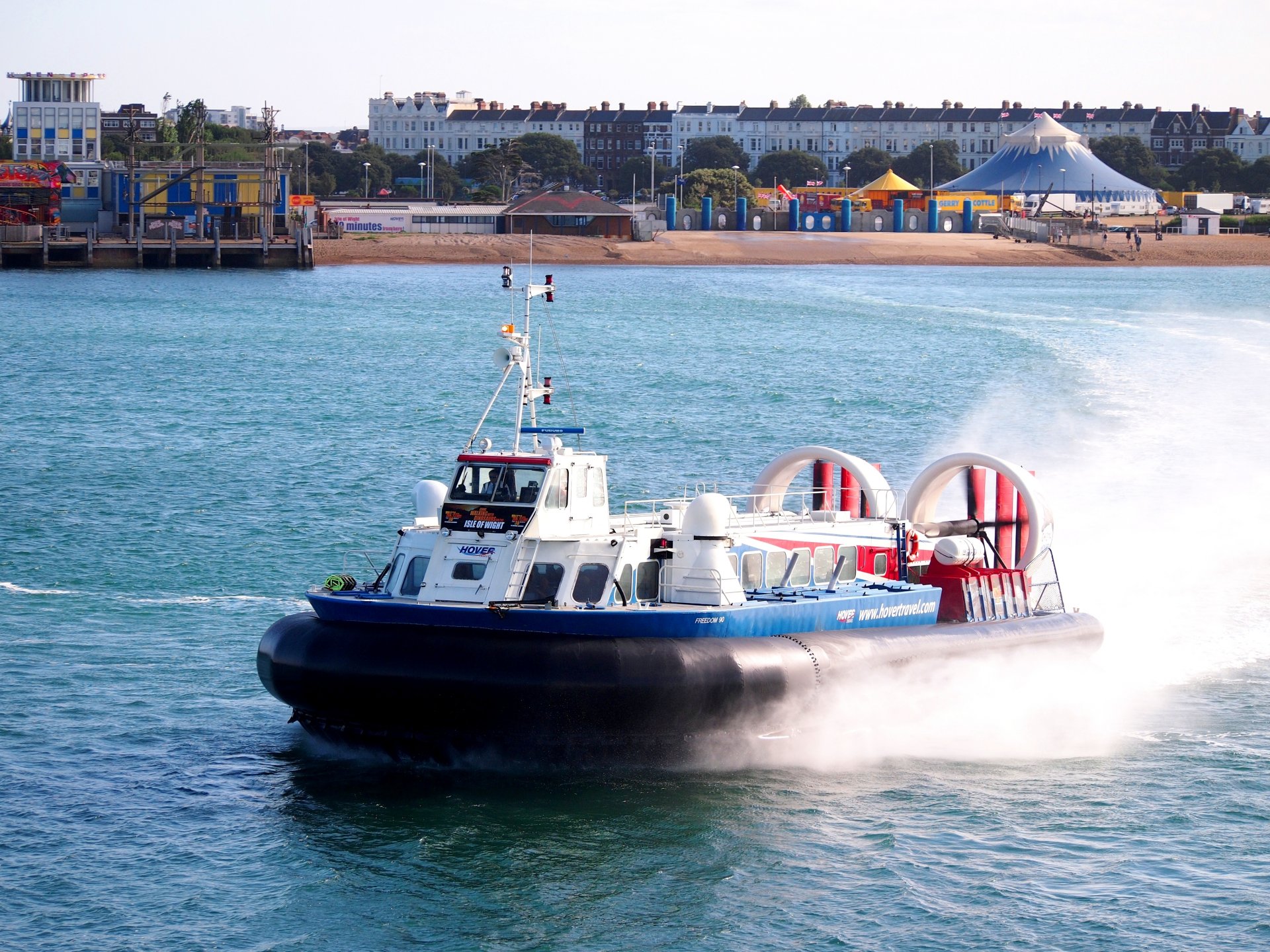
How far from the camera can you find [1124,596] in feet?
85.3

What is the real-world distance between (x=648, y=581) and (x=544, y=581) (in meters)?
1.16

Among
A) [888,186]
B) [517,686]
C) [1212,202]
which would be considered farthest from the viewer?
[1212,202]

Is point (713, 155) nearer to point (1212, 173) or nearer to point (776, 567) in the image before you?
point (1212, 173)

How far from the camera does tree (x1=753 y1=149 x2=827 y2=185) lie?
188500 millimetres

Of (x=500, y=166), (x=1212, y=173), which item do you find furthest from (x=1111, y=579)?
(x=1212, y=173)

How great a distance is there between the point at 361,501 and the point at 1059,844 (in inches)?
718

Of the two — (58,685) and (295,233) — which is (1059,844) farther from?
(295,233)

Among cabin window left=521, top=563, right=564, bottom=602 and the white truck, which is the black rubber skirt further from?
the white truck

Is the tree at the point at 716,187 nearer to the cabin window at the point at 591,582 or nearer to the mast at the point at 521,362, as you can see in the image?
the mast at the point at 521,362

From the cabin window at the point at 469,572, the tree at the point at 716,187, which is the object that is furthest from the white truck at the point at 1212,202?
the cabin window at the point at 469,572

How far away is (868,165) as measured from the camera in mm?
190625

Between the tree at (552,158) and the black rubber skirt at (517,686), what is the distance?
172m

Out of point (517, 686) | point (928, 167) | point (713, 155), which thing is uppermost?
point (713, 155)

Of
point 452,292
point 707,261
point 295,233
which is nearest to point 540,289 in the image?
point 452,292
